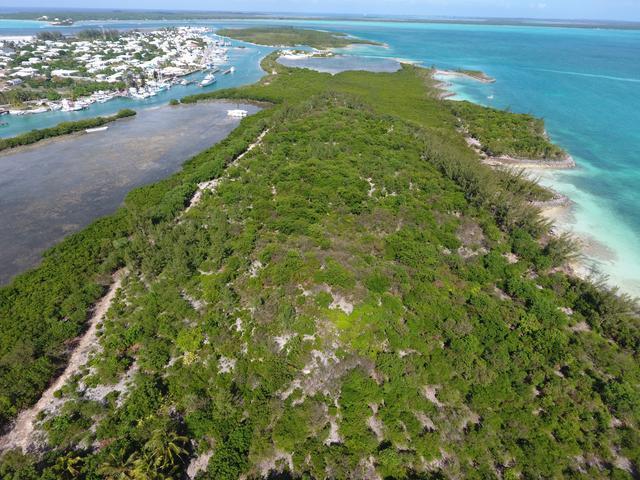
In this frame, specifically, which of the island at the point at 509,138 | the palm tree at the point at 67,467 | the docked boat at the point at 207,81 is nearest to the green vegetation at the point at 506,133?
the island at the point at 509,138

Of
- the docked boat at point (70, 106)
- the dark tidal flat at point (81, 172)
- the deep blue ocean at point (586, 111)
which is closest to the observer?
the dark tidal flat at point (81, 172)

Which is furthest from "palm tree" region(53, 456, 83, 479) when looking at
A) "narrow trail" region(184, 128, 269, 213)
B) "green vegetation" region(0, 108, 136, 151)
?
"green vegetation" region(0, 108, 136, 151)

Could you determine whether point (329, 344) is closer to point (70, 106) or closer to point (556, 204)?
point (556, 204)

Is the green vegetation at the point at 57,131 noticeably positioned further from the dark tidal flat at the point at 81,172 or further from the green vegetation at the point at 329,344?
the green vegetation at the point at 329,344

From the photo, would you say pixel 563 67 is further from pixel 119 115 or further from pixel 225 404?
pixel 225 404

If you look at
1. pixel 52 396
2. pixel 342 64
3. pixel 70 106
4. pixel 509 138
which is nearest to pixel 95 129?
pixel 70 106

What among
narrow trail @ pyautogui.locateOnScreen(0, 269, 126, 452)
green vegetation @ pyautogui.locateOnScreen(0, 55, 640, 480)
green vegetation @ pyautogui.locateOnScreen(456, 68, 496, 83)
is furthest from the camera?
green vegetation @ pyautogui.locateOnScreen(456, 68, 496, 83)

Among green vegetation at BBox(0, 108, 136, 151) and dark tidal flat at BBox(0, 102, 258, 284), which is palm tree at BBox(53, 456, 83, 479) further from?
green vegetation at BBox(0, 108, 136, 151)
